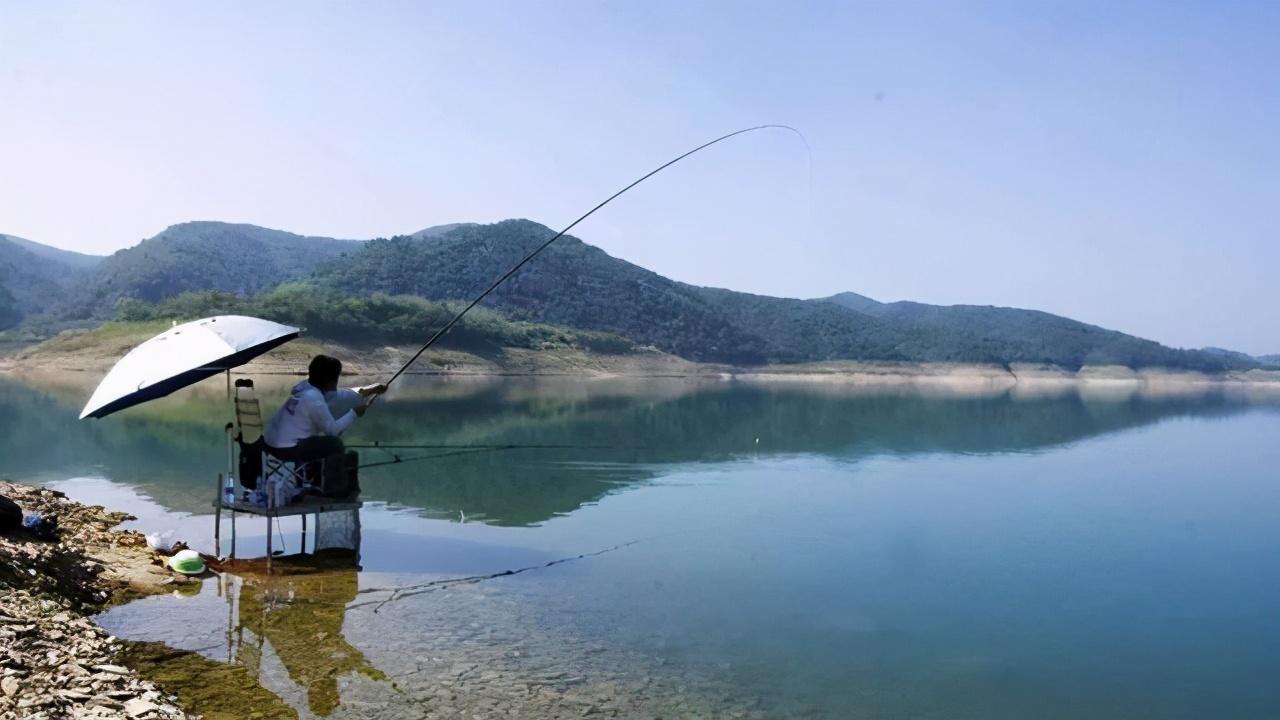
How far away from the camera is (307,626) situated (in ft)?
24.1

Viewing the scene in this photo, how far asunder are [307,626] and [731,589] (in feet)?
13.8

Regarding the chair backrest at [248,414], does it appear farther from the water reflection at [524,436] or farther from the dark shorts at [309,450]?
the water reflection at [524,436]

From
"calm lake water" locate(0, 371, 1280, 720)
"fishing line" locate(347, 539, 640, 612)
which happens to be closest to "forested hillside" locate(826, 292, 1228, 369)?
"calm lake water" locate(0, 371, 1280, 720)

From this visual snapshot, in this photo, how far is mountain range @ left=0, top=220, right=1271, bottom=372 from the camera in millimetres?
106750

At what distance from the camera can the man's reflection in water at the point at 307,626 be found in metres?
6.36

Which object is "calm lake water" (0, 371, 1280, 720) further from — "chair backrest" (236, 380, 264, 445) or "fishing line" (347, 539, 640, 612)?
"chair backrest" (236, 380, 264, 445)

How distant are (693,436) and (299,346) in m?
34.9

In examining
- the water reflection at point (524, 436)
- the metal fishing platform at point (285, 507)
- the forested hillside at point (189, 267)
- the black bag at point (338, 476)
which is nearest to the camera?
the metal fishing platform at point (285, 507)

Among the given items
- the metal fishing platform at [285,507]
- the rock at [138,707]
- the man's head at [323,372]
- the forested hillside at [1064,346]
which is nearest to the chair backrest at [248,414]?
the metal fishing platform at [285,507]

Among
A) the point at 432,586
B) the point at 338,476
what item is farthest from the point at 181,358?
the point at 432,586

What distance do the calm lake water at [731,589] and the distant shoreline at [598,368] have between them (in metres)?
4.67

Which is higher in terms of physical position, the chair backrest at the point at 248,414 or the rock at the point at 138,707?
the chair backrest at the point at 248,414

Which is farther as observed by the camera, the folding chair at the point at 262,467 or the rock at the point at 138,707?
the folding chair at the point at 262,467

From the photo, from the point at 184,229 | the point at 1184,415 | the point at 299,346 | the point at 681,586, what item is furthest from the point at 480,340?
the point at 184,229
